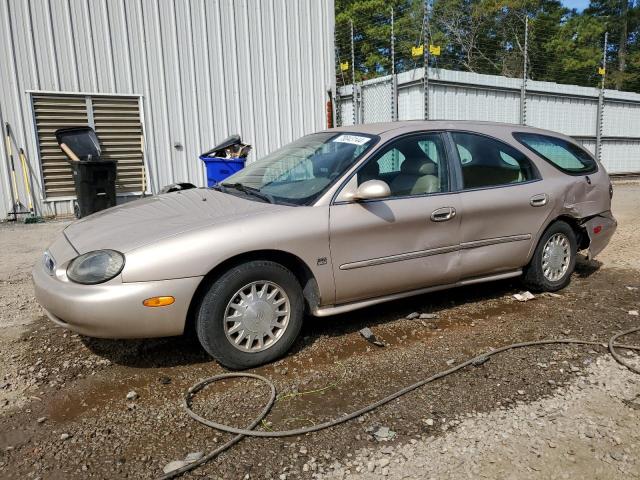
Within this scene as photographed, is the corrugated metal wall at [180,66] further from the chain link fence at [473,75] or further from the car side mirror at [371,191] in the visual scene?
the car side mirror at [371,191]

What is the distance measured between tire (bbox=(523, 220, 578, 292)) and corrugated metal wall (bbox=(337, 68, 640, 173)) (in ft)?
23.6

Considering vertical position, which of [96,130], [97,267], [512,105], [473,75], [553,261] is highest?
[473,75]

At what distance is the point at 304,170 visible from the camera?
401 centimetres

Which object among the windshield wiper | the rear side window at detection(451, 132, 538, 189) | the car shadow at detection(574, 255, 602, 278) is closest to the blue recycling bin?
the windshield wiper

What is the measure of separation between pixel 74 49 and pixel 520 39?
18044 mm

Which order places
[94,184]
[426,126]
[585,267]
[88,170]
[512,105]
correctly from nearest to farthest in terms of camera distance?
[426,126], [585,267], [88,170], [94,184], [512,105]

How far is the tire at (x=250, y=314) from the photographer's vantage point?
319 centimetres

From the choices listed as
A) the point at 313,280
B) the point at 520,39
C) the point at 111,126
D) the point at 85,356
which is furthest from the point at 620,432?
the point at 520,39

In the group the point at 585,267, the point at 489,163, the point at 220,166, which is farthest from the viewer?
the point at 220,166

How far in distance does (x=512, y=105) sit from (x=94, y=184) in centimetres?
1052

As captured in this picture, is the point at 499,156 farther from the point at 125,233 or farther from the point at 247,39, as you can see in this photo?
the point at 247,39

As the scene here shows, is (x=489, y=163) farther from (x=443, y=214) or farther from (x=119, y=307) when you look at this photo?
(x=119, y=307)

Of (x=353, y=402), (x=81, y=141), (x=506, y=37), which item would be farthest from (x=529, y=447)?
(x=506, y=37)

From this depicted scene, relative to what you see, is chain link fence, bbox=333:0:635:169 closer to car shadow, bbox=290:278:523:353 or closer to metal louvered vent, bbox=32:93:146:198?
metal louvered vent, bbox=32:93:146:198
